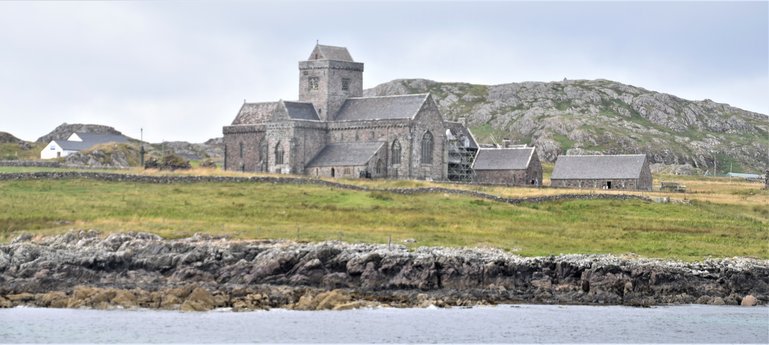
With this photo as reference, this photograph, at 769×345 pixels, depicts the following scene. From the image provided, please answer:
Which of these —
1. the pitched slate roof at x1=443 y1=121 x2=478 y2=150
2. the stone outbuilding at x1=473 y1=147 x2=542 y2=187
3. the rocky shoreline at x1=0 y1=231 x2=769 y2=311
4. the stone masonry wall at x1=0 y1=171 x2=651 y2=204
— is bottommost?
the rocky shoreline at x1=0 y1=231 x2=769 y2=311

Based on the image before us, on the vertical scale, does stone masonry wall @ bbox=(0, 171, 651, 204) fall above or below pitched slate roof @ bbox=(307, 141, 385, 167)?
below

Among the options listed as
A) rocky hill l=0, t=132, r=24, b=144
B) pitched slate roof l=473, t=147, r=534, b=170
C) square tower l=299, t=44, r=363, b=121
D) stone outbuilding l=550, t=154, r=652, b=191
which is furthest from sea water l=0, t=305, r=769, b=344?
rocky hill l=0, t=132, r=24, b=144

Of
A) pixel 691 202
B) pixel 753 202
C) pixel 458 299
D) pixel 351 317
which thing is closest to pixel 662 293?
pixel 458 299

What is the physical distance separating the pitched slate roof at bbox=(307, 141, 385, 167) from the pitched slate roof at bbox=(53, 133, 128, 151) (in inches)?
1298

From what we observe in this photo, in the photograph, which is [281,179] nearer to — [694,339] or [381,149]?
[381,149]

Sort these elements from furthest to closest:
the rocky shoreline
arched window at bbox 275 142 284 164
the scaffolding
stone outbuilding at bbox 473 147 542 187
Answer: stone outbuilding at bbox 473 147 542 187 → the scaffolding → arched window at bbox 275 142 284 164 → the rocky shoreline

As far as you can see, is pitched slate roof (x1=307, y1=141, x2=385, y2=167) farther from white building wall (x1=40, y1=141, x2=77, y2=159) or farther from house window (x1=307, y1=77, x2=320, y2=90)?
white building wall (x1=40, y1=141, x2=77, y2=159)

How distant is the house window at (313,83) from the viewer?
118 m

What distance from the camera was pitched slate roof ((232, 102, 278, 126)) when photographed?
119312 mm

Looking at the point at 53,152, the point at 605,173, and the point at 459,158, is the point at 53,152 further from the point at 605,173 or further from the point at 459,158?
the point at 605,173

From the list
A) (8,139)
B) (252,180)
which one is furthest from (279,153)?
(8,139)

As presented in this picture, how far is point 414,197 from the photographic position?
3578 inches

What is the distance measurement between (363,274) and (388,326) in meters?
10.7

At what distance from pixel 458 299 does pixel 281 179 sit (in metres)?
38.4
